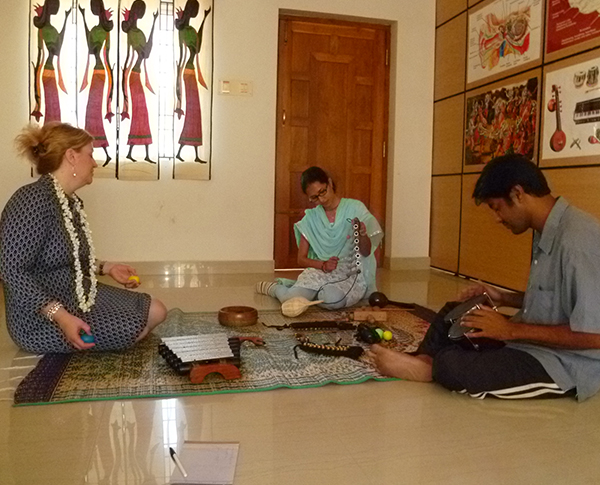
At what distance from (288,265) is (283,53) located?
2.00 meters

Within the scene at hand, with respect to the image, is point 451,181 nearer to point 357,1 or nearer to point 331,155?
point 331,155

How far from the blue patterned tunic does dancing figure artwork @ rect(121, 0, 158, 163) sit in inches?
101

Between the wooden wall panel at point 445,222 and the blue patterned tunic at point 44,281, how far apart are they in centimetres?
339

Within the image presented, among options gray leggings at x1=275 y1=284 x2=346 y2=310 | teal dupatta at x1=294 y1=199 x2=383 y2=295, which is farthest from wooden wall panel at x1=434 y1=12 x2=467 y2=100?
gray leggings at x1=275 y1=284 x2=346 y2=310

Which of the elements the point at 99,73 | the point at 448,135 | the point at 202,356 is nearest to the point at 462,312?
the point at 202,356

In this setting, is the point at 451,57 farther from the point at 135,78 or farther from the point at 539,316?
the point at 539,316

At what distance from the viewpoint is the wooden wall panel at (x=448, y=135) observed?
16.9ft

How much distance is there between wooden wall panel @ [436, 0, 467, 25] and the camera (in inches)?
202

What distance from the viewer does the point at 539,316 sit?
196 cm

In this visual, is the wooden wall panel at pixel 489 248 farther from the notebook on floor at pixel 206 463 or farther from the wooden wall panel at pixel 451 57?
the notebook on floor at pixel 206 463

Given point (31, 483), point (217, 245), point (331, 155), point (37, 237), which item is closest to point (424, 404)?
point (31, 483)

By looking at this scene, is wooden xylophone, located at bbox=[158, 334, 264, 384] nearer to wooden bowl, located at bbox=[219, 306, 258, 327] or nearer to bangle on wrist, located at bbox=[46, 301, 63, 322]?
bangle on wrist, located at bbox=[46, 301, 63, 322]

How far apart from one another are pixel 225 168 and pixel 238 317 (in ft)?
7.75

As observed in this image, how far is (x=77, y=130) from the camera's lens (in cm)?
246
